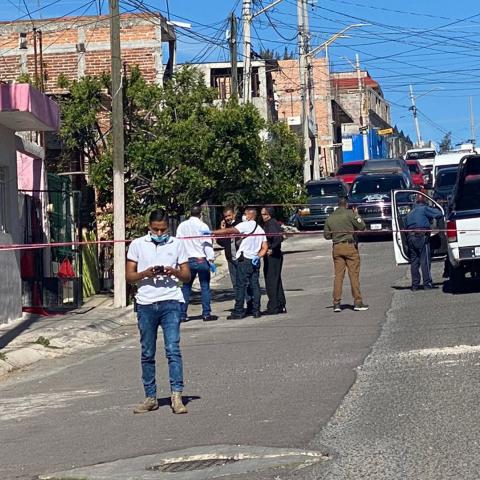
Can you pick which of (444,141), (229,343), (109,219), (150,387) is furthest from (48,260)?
(444,141)

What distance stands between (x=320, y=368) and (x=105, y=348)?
5043mm

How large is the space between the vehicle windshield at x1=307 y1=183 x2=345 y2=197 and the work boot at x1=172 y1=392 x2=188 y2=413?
28.5 meters

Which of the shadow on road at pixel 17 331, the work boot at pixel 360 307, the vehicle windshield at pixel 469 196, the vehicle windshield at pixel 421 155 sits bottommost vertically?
the shadow on road at pixel 17 331

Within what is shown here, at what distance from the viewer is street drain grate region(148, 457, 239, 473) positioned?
8.10 meters

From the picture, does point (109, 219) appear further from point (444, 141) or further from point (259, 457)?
point (444, 141)

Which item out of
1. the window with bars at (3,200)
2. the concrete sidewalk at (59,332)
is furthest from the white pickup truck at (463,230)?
the window with bars at (3,200)

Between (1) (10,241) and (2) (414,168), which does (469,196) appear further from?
(2) (414,168)

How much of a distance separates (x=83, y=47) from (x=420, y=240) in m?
19.1

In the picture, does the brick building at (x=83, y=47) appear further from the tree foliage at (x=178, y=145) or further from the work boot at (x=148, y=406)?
the work boot at (x=148, y=406)

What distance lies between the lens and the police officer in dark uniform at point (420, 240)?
21.0 metres

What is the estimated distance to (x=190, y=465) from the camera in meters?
8.21

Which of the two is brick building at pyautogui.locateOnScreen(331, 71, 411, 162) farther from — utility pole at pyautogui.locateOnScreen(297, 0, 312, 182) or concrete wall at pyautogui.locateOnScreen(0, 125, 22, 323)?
concrete wall at pyautogui.locateOnScreen(0, 125, 22, 323)

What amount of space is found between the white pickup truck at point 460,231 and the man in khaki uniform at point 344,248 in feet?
6.07

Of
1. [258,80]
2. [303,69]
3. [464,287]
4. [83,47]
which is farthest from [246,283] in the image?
[258,80]
